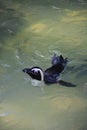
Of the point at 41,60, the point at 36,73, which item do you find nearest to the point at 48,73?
the point at 36,73

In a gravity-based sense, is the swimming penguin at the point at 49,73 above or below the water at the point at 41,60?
above

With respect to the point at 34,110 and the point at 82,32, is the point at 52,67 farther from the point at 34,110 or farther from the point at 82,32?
the point at 82,32

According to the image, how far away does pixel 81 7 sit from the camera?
6.88m

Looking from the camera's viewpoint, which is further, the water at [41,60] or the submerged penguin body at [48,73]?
the submerged penguin body at [48,73]

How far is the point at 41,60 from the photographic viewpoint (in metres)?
5.05

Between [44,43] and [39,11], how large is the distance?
1.39 metres

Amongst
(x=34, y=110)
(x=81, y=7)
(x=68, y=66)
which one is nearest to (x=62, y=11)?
(x=81, y=7)

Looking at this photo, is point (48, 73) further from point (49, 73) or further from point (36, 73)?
point (36, 73)

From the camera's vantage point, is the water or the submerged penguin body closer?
the water

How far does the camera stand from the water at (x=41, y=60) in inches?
156

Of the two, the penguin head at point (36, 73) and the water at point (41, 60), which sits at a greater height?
the penguin head at point (36, 73)

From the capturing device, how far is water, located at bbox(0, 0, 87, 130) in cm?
395

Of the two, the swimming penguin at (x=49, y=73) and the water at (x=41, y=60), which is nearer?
the water at (x=41, y=60)

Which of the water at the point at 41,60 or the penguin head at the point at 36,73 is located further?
the penguin head at the point at 36,73
